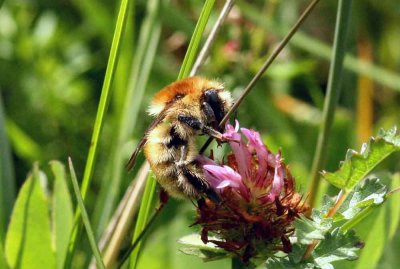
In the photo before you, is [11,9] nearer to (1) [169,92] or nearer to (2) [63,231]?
(2) [63,231]

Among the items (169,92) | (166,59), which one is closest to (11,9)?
(166,59)

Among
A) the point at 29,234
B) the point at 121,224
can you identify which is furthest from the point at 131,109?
the point at 29,234

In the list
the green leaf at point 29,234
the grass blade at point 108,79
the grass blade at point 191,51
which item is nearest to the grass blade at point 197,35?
the grass blade at point 191,51

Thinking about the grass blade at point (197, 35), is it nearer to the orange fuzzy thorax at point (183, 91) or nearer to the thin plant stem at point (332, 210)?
the orange fuzzy thorax at point (183, 91)

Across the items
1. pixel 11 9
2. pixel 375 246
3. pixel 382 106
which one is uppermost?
pixel 11 9

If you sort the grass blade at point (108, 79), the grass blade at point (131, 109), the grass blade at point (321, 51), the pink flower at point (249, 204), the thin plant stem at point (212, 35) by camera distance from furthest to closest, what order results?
the grass blade at point (321, 51)
the grass blade at point (131, 109)
the thin plant stem at point (212, 35)
the grass blade at point (108, 79)
the pink flower at point (249, 204)

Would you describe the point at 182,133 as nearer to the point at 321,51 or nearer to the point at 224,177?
the point at 224,177
